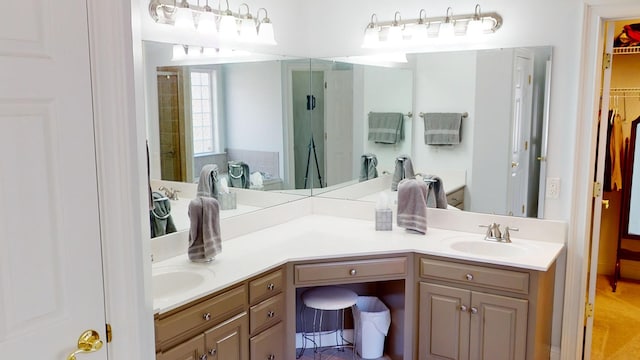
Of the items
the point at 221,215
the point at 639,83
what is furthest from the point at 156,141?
the point at 639,83

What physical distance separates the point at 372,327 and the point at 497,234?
93cm

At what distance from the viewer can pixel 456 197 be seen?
10.9 ft

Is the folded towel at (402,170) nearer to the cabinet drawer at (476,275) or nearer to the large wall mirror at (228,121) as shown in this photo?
the large wall mirror at (228,121)

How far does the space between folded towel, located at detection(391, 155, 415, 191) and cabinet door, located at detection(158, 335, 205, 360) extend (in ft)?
5.76

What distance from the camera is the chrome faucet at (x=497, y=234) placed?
3045 mm

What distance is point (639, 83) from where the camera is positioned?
462 cm

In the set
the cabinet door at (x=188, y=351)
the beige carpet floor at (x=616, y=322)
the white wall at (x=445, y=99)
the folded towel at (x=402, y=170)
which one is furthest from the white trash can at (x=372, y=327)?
the beige carpet floor at (x=616, y=322)

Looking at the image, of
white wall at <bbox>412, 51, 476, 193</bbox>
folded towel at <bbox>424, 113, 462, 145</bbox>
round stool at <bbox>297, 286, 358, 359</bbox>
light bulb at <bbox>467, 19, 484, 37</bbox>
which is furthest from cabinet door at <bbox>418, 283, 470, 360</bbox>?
light bulb at <bbox>467, 19, 484, 37</bbox>

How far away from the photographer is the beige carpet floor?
348cm

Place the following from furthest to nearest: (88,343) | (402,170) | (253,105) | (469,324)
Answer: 1. (402,170)
2. (253,105)
3. (469,324)
4. (88,343)

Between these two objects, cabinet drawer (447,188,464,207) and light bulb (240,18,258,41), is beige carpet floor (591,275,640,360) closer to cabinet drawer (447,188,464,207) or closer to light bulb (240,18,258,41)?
cabinet drawer (447,188,464,207)

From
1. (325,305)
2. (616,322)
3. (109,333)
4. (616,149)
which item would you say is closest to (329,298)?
(325,305)

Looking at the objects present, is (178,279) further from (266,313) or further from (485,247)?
(485,247)

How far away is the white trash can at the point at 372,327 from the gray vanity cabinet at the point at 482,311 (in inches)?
11.2
